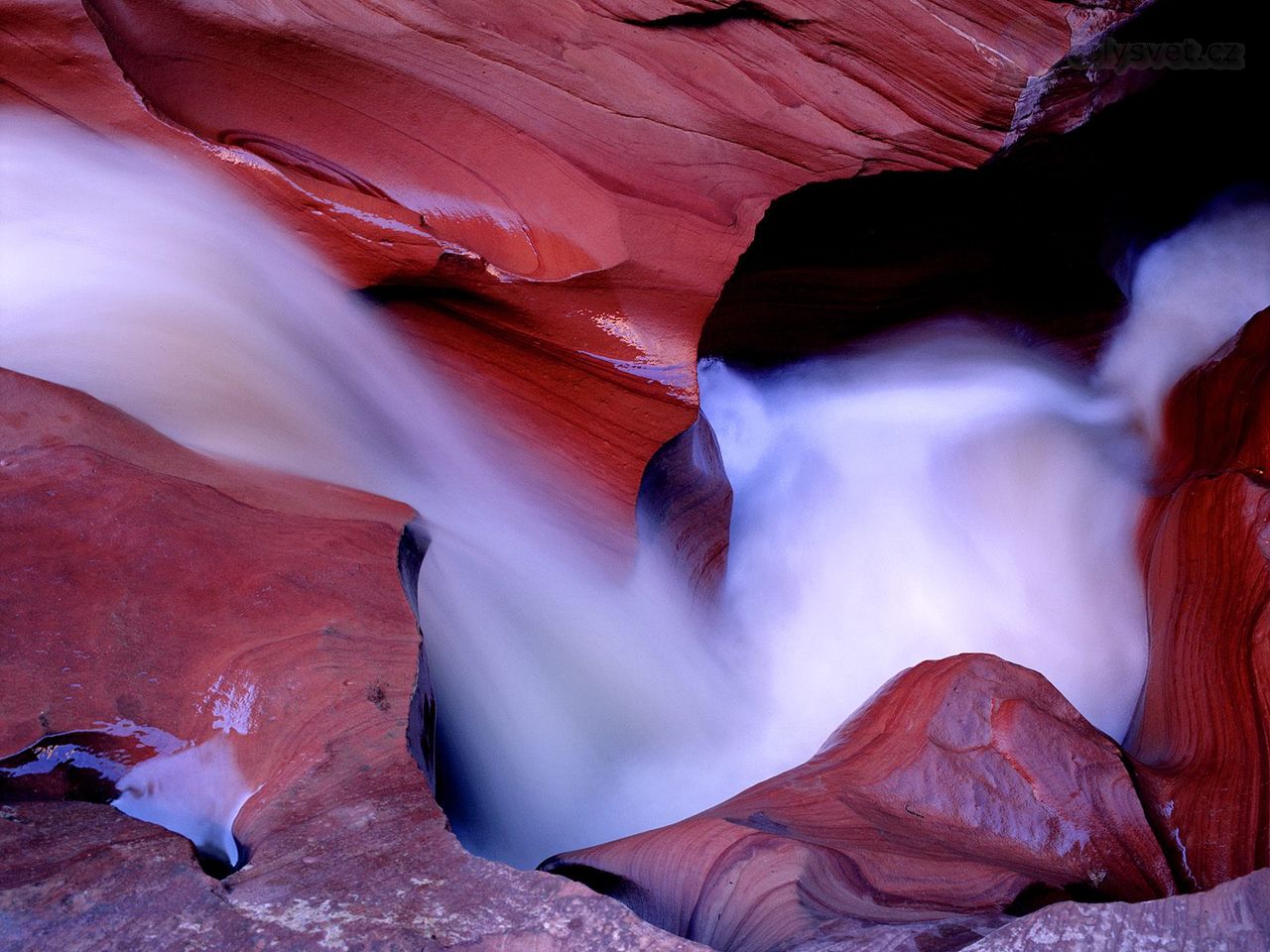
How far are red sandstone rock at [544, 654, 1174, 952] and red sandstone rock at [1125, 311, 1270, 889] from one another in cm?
17

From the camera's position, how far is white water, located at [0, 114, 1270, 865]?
2.85 metres

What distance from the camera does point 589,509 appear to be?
10.8 ft

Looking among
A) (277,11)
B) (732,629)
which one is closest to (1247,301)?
(732,629)

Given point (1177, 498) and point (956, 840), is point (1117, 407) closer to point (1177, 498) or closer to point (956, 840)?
point (1177, 498)

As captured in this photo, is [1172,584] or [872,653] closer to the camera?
[1172,584]

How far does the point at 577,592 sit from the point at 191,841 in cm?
154

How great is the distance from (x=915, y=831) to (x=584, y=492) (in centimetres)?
140

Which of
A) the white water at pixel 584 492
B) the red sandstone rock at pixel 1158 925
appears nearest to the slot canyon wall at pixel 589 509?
the red sandstone rock at pixel 1158 925

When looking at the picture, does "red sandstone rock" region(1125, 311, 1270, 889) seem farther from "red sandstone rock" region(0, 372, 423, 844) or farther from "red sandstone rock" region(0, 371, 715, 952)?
"red sandstone rock" region(0, 372, 423, 844)

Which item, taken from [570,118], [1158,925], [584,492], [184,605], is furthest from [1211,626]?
[184,605]

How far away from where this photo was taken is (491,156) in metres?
3.10

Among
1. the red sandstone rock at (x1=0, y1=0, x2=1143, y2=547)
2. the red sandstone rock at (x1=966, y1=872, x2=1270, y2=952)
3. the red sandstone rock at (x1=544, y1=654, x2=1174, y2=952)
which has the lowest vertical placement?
the red sandstone rock at (x1=544, y1=654, x2=1174, y2=952)

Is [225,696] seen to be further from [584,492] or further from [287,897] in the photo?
[584,492]

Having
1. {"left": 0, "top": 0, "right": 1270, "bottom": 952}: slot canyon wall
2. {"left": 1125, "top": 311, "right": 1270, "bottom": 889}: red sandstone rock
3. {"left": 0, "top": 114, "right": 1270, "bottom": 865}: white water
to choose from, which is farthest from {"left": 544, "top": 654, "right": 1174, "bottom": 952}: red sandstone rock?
{"left": 0, "top": 114, "right": 1270, "bottom": 865}: white water
